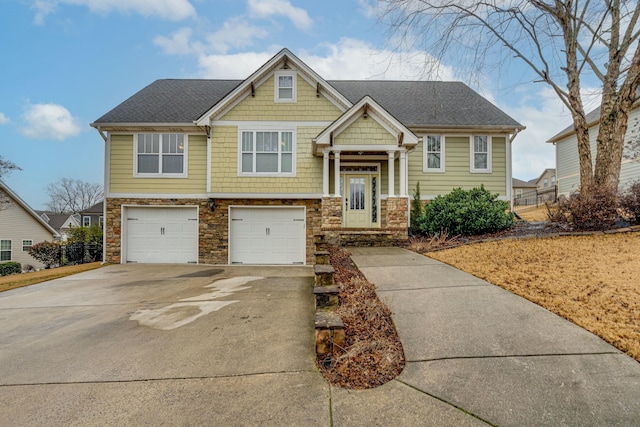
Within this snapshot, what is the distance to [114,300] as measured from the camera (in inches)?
251

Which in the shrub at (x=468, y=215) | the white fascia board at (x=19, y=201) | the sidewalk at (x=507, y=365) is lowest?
the sidewalk at (x=507, y=365)

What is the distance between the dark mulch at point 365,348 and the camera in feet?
9.60

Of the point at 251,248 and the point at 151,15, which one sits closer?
the point at 251,248

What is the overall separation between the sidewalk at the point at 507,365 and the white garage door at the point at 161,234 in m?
9.25

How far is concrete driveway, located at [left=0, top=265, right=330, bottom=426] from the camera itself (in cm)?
→ 264

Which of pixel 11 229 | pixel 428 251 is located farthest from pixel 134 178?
pixel 11 229

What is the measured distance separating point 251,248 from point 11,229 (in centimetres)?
2216

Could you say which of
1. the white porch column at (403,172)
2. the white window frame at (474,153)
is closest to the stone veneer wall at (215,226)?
the white porch column at (403,172)

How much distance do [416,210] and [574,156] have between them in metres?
16.7

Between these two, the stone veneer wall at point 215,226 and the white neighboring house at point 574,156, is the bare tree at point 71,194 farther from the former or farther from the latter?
the white neighboring house at point 574,156

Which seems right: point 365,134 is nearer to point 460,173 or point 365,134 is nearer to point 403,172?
point 403,172

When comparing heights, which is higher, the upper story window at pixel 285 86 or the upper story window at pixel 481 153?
the upper story window at pixel 285 86

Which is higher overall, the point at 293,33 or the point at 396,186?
the point at 293,33

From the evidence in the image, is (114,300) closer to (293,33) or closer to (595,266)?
(595,266)
